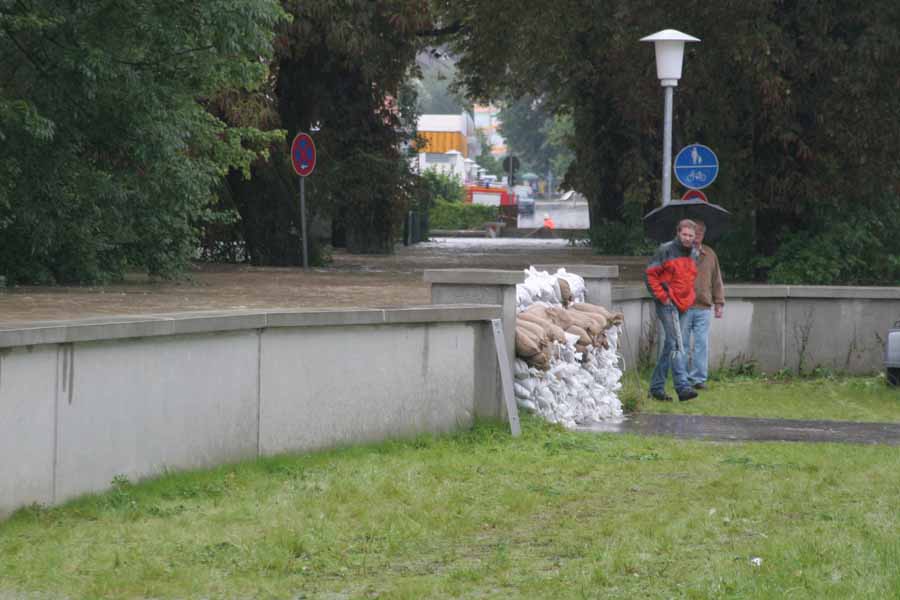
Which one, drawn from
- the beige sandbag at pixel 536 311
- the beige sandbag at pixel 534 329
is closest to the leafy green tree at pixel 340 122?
the beige sandbag at pixel 536 311

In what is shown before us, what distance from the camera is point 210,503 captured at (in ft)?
31.4

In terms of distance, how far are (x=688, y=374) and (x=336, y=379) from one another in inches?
267

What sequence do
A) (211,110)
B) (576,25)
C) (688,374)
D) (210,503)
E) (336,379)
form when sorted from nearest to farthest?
1. (210,503)
2. (336,379)
3. (688,374)
4. (211,110)
5. (576,25)

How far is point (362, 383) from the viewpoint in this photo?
11906mm

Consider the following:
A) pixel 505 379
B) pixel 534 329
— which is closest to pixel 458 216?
pixel 534 329

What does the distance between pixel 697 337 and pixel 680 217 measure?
5.51 ft

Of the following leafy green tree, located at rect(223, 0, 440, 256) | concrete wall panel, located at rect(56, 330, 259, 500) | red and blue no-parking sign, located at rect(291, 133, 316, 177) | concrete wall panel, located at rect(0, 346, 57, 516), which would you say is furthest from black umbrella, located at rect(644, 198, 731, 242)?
red and blue no-parking sign, located at rect(291, 133, 316, 177)

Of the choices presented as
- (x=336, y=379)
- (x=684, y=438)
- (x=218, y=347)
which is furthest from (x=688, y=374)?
(x=218, y=347)

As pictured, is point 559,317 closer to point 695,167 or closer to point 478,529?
point 478,529

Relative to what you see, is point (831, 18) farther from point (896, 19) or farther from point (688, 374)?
point (688, 374)

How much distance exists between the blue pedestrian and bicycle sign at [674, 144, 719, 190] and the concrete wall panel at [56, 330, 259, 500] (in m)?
13.3

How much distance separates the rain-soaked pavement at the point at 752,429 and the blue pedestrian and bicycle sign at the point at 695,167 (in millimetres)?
8286

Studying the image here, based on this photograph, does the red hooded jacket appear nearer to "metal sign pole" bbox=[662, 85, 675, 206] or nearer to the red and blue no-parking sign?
"metal sign pole" bbox=[662, 85, 675, 206]

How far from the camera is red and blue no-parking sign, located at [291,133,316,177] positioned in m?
28.6
